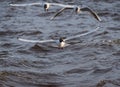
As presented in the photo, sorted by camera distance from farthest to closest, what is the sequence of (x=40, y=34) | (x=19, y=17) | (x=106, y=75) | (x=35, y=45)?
(x=19, y=17) < (x=40, y=34) < (x=35, y=45) < (x=106, y=75)

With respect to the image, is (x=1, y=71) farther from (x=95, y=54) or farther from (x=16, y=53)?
(x=95, y=54)

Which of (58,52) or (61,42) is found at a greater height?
(61,42)

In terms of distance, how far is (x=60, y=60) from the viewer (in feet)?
39.1

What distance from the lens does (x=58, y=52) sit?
1280 centimetres

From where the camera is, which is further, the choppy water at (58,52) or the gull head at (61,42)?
the gull head at (61,42)

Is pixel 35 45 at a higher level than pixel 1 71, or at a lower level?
lower

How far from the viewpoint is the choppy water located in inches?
402

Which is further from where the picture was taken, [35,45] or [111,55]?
[35,45]

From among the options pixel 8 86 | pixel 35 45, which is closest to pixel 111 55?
pixel 35 45

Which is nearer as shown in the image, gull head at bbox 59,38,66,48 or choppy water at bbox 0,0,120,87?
choppy water at bbox 0,0,120,87

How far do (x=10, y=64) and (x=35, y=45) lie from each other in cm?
242

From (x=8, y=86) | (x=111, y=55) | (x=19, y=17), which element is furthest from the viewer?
(x=19, y=17)

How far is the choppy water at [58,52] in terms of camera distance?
1020 cm

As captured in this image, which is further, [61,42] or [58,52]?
[58,52]
